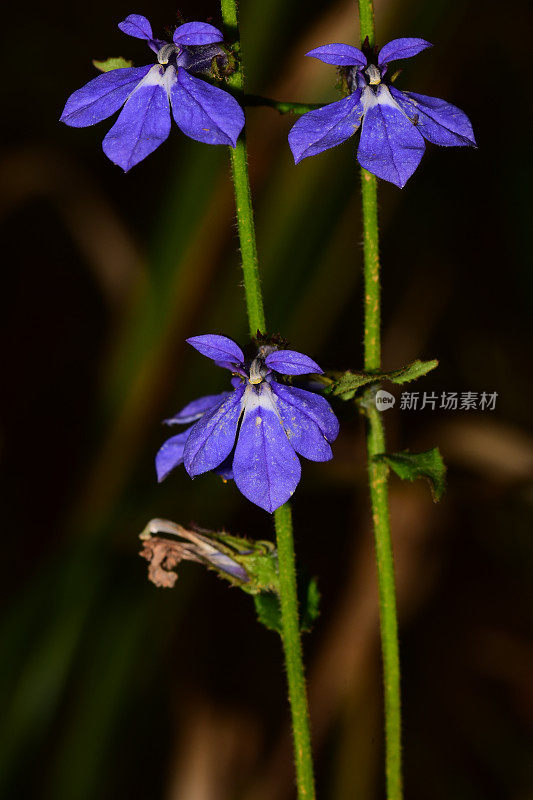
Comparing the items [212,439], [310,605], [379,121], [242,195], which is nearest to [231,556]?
[310,605]

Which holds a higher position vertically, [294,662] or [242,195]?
[242,195]

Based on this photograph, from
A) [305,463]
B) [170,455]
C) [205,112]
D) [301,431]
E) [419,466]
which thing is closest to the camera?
[205,112]

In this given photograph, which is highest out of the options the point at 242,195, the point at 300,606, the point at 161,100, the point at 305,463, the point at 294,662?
the point at 305,463

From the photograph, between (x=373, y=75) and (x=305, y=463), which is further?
(x=305, y=463)

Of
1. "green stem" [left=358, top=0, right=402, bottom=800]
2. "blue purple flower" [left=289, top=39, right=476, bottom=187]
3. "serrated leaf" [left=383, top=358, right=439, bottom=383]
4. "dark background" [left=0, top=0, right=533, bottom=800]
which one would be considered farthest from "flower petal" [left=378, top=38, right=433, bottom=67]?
"dark background" [left=0, top=0, right=533, bottom=800]

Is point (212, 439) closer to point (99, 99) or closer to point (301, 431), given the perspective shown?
point (301, 431)

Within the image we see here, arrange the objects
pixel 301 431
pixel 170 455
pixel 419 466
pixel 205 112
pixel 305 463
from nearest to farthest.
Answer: pixel 205 112 → pixel 301 431 → pixel 419 466 → pixel 170 455 → pixel 305 463

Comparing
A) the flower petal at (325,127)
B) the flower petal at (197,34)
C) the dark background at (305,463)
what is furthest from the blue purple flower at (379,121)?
the dark background at (305,463)
